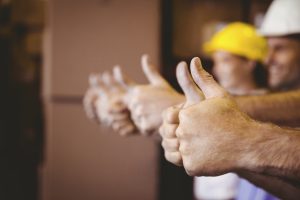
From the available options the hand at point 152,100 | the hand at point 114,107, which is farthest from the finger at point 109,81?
the hand at point 152,100

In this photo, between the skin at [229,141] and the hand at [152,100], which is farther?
the hand at [152,100]

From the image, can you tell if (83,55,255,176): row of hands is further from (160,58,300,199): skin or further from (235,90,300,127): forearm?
(235,90,300,127): forearm

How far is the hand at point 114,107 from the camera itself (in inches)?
58.9

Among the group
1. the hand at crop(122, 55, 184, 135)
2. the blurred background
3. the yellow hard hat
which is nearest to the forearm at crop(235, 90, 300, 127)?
the hand at crop(122, 55, 184, 135)

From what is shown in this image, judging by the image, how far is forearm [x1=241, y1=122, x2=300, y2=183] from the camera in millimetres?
687

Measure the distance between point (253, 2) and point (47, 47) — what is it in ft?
4.92

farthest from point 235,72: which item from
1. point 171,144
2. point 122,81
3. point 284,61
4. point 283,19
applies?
point 171,144

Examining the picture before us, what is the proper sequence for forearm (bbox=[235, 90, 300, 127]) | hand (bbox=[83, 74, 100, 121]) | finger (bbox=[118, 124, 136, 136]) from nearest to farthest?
forearm (bbox=[235, 90, 300, 127]), finger (bbox=[118, 124, 136, 136]), hand (bbox=[83, 74, 100, 121])

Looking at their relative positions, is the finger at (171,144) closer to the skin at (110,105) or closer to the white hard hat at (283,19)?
the skin at (110,105)

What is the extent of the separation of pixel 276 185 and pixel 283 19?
2.88 ft

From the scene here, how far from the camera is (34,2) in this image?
125 inches

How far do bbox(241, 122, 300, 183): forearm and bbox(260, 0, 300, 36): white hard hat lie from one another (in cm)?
92

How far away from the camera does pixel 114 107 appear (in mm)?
1530

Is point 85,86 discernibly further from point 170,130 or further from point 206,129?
point 206,129
